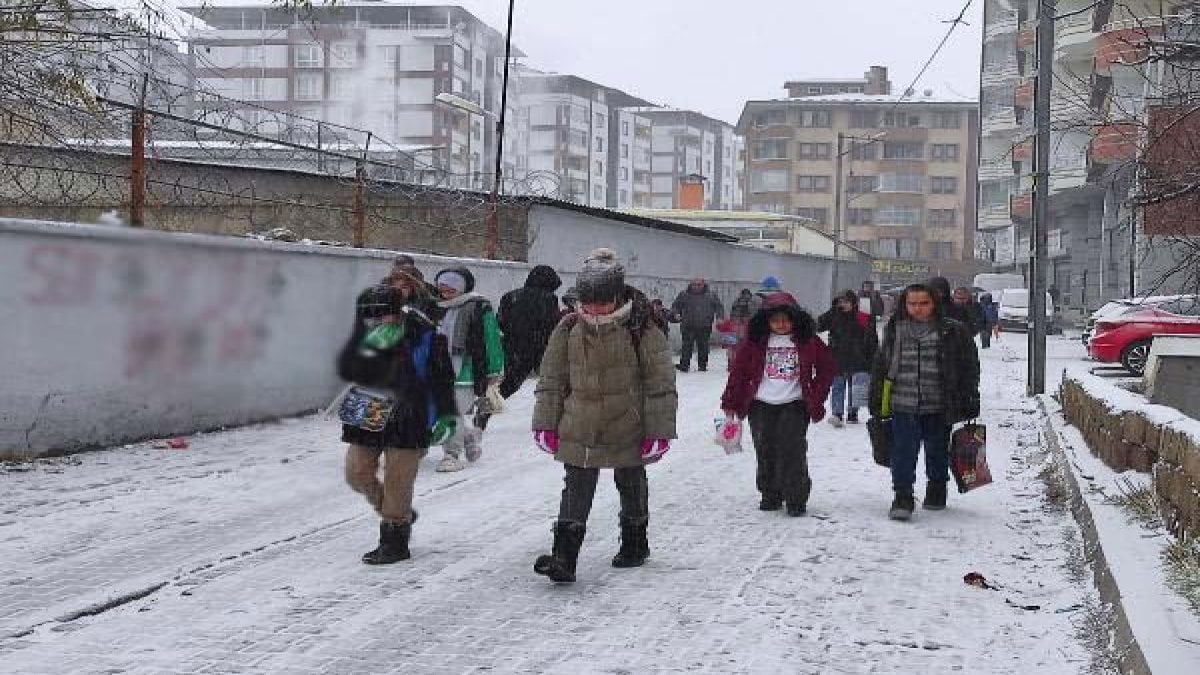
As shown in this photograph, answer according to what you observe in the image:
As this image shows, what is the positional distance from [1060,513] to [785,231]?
53.4 m

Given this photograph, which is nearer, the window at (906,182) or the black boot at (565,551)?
the black boot at (565,551)

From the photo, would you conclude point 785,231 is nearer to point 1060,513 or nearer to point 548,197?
point 548,197

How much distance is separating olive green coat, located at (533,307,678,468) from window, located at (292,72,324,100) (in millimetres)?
73633

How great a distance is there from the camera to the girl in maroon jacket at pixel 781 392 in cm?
861

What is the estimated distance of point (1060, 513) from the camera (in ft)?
28.9

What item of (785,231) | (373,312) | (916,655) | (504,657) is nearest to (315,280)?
(373,312)

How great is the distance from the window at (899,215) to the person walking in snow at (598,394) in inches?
3629

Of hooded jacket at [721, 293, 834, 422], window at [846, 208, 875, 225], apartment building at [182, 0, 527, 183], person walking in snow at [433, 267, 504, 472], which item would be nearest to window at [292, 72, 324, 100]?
apartment building at [182, 0, 527, 183]

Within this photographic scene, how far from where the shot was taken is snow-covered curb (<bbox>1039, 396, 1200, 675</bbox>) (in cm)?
445

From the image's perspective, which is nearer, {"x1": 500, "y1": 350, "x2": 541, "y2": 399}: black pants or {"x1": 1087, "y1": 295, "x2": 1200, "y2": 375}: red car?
{"x1": 500, "y1": 350, "x2": 541, "y2": 399}: black pants

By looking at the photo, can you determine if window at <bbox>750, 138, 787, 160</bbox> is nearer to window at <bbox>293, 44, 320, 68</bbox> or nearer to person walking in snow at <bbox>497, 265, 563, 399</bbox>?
window at <bbox>293, 44, 320, 68</bbox>

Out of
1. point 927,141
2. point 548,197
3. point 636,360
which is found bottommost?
point 636,360

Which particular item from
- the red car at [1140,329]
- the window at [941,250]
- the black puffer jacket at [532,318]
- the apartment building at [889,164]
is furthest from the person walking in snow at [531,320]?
the window at [941,250]

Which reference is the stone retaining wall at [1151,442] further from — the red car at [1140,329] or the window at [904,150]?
the window at [904,150]
